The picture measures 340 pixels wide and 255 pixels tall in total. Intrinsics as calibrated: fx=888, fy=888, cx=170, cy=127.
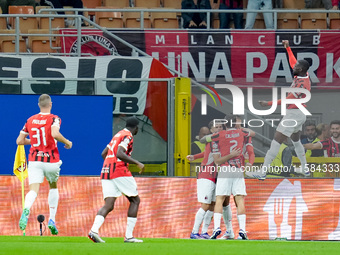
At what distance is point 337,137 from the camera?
1525cm

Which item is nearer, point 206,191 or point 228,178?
point 228,178

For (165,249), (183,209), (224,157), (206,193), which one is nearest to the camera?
(165,249)

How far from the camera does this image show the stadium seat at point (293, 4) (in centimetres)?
2100

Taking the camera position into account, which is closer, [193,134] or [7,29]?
[193,134]

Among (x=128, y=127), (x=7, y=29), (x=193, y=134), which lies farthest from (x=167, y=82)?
(x=7, y=29)

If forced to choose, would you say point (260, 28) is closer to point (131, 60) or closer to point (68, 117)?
point (131, 60)

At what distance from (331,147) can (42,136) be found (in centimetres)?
534

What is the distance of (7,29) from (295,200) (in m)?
9.18

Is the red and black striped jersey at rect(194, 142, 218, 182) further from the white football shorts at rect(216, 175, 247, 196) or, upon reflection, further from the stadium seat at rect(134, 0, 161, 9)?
the stadium seat at rect(134, 0, 161, 9)

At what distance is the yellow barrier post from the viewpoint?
1503 centimetres

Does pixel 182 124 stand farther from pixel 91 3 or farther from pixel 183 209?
pixel 91 3

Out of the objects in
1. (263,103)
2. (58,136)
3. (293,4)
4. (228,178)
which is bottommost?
(228,178)

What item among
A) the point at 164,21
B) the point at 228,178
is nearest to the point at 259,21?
the point at 164,21

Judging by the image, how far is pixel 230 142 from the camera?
13758mm
